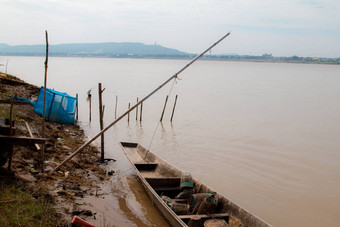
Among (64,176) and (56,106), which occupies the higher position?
(56,106)

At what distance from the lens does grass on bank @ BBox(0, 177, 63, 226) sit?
4.62 meters

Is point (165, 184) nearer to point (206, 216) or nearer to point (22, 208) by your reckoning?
point (206, 216)

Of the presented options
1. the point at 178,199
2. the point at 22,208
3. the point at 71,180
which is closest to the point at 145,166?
the point at 71,180

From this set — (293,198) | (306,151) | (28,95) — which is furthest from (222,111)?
(293,198)

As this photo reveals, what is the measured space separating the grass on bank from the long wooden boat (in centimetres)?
207

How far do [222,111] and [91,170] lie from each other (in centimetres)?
1446

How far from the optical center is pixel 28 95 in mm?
17016

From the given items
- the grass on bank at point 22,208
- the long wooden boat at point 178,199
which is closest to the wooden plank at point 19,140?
the grass on bank at point 22,208

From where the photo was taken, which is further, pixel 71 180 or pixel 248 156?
pixel 248 156

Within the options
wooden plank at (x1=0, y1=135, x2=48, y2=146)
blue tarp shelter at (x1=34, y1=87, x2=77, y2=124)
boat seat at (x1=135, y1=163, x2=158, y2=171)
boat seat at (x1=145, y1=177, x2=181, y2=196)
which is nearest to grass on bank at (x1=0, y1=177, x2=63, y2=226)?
wooden plank at (x1=0, y1=135, x2=48, y2=146)

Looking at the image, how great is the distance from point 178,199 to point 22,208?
314 cm

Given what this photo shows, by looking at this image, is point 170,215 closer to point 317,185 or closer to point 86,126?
point 317,185

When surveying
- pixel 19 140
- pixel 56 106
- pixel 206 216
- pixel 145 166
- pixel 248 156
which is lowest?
pixel 248 156

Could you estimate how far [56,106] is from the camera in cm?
1359
